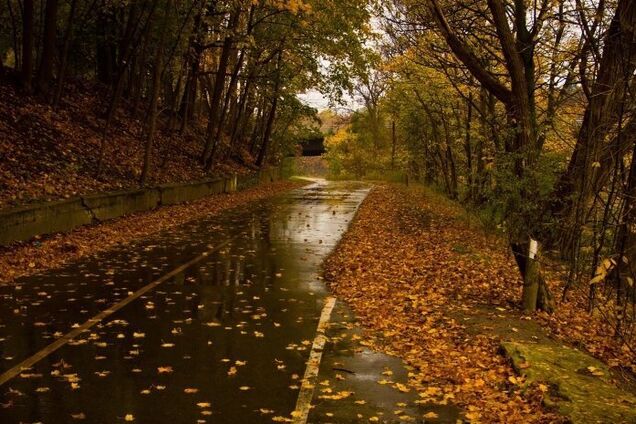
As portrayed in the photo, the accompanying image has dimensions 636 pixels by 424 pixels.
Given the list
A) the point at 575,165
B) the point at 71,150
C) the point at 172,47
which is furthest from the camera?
the point at 172,47

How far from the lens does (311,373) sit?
6.18 metres

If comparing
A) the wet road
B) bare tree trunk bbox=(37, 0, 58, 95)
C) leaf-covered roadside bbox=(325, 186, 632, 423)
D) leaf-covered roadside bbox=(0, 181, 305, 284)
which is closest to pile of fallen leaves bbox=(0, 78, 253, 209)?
bare tree trunk bbox=(37, 0, 58, 95)

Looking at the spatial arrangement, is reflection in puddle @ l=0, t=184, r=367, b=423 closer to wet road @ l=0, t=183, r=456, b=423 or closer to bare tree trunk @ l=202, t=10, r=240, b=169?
wet road @ l=0, t=183, r=456, b=423

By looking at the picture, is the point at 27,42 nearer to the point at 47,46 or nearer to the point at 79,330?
the point at 47,46

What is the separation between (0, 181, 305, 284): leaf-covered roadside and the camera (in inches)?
420

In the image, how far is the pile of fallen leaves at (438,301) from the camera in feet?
19.1

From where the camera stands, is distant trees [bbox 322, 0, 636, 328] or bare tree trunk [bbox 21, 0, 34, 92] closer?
distant trees [bbox 322, 0, 636, 328]

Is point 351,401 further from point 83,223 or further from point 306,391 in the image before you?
point 83,223

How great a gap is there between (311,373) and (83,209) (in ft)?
34.7

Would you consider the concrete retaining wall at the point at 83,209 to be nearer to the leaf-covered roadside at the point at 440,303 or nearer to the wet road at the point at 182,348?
the wet road at the point at 182,348

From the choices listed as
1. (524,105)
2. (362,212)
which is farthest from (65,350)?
(362,212)

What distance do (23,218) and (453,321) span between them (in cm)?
904

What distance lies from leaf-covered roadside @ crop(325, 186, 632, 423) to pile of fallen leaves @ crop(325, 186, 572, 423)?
0.01m

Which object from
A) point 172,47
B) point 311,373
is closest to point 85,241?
point 311,373
